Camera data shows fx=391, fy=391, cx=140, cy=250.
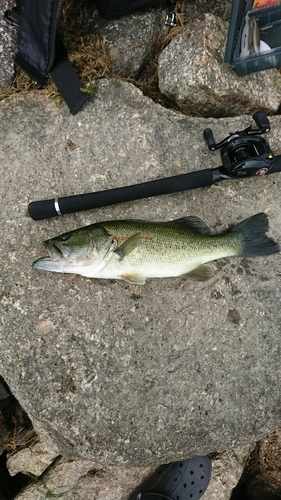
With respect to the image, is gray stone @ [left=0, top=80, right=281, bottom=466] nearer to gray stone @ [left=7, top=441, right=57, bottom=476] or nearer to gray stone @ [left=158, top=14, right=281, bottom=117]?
gray stone @ [left=158, top=14, right=281, bottom=117]

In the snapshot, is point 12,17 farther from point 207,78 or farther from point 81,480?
point 81,480

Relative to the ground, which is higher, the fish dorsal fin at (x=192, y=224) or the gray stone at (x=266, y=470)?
the fish dorsal fin at (x=192, y=224)

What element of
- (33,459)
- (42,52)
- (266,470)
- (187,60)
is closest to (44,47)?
(42,52)

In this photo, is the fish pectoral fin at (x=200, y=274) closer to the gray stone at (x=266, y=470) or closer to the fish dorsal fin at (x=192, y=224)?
the fish dorsal fin at (x=192, y=224)

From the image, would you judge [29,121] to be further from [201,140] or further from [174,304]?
[174,304]

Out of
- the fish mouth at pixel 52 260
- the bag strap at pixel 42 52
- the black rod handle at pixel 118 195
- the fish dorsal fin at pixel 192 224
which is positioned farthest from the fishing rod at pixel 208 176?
the bag strap at pixel 42 52

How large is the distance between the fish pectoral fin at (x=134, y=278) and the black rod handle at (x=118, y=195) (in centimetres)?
69

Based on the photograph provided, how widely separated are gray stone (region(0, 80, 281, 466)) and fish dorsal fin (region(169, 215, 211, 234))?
20cm

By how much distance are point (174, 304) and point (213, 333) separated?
1.53 ft

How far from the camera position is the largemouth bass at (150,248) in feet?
10.9

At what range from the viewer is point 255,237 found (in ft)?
12.1

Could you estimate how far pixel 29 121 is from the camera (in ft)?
12.6

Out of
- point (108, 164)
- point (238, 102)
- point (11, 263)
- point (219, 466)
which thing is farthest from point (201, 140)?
point (219, 466)

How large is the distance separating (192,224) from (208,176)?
47cm
